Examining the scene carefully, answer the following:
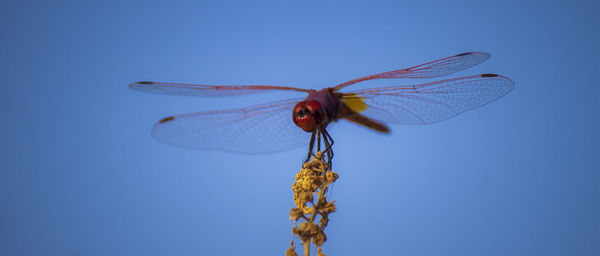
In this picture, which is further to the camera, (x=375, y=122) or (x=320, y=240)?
(x=375, y=122)

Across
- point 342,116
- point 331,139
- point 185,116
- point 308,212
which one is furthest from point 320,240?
point 185,116

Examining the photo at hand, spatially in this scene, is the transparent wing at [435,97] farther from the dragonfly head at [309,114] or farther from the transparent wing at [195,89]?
the transparent wing at [195,89]

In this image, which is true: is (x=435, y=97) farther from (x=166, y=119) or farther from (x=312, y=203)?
(x=166, y=119)

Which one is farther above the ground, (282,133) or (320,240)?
(282,133)

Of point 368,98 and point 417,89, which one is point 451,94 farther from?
point 368,98

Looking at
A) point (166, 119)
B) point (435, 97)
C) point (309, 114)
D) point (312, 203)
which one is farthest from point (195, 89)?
point (435, 97)

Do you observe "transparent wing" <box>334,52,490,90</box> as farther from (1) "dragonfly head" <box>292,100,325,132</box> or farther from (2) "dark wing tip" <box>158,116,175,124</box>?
(2) "dark wing tip" <box>158,116,175,124</box>
